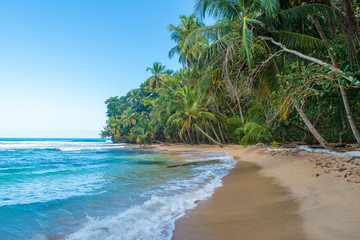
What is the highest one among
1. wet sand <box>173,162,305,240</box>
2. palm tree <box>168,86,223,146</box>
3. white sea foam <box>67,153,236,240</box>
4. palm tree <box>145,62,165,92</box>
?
palm tree <box>145,62,165,92</box>

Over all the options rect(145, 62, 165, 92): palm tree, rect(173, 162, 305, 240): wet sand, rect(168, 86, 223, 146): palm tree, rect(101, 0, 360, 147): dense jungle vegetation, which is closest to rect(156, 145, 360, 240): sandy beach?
rect(173, 162, 305, 240): wet sand

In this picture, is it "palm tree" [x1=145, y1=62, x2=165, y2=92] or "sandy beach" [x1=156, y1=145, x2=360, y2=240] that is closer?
A: "sandy beach" [x1=156, y1=145, x2=360, y2=240]

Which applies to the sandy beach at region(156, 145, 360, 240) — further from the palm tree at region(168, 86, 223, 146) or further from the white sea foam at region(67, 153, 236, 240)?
the palm tree at region(168, 86, 223, 146)

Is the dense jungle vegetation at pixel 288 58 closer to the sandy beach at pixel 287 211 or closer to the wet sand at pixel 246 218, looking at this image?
the sandy beach at pixel 287 211

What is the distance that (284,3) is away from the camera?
313 inches

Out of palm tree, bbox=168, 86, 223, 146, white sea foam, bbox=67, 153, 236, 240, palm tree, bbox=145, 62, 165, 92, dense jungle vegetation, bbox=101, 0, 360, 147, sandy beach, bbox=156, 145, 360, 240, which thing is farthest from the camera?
palm tree, bbox=145, 62, 165, 92

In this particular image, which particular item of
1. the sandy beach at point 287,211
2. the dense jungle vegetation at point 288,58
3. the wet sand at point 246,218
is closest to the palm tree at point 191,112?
the dense jungle vegetation at point 288,58

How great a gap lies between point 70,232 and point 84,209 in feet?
3.22

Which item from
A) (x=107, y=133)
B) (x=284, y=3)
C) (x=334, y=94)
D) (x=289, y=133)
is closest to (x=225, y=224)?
(x=334, y=94)

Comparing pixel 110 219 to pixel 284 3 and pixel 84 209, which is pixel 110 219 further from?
pixel 284 3

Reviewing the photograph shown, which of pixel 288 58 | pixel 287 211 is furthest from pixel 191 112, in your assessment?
pixel 287 211

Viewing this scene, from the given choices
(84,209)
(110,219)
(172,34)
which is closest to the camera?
(110,219)

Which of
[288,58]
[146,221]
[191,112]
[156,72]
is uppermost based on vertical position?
[156,72]

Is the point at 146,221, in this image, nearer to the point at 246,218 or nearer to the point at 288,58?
the point at 246,218
